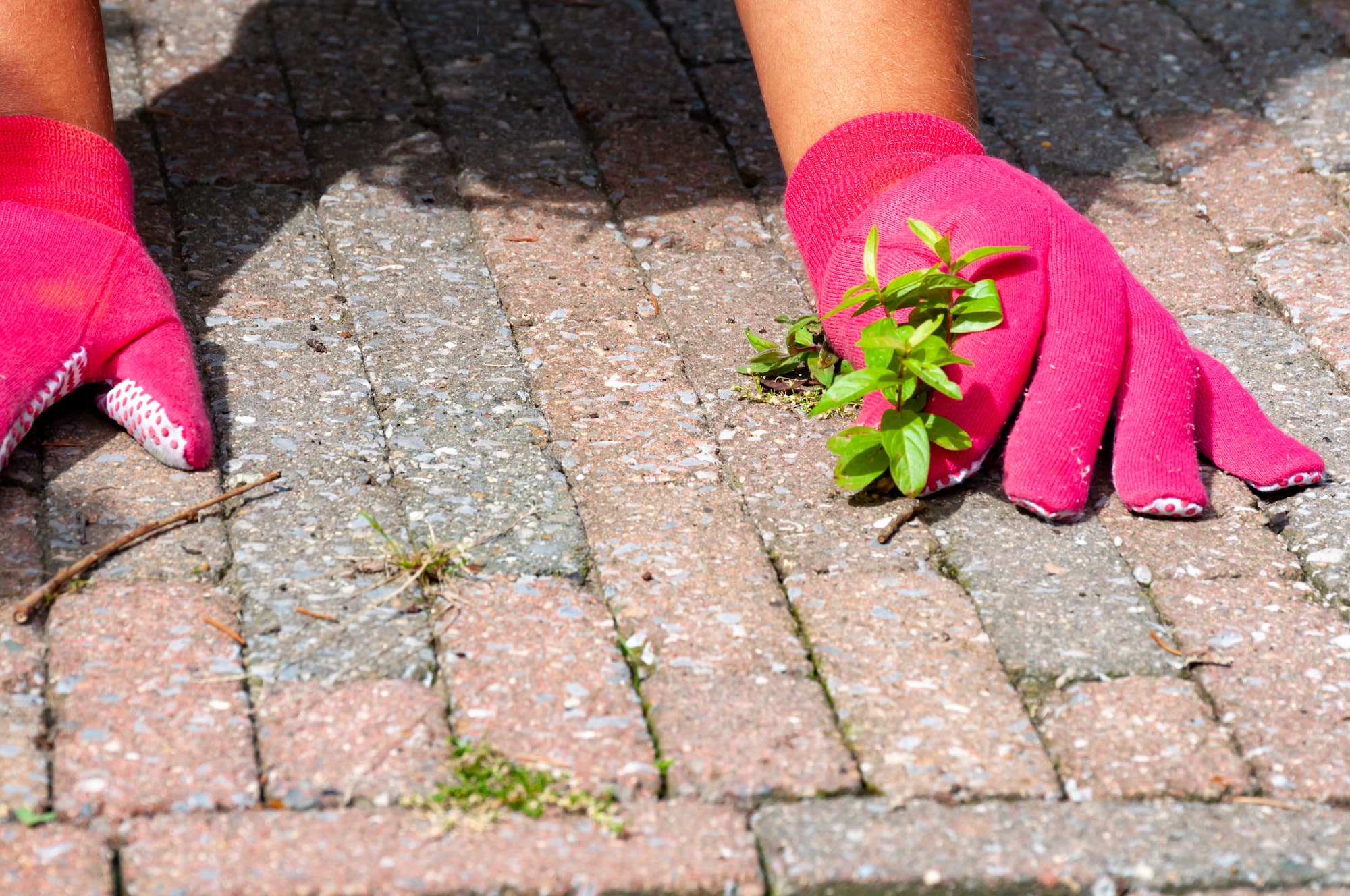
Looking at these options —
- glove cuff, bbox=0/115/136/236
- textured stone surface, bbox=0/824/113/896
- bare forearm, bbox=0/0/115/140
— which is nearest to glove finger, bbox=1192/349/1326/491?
textured stone surface, bbox=0/824/113/896

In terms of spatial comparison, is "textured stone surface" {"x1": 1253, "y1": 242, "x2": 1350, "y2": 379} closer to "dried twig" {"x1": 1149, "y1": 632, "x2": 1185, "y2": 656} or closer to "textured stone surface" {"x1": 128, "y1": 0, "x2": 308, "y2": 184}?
"dried twig" {"x1": 1149, "y1": 632, "x2": 1185, "y2": 656}

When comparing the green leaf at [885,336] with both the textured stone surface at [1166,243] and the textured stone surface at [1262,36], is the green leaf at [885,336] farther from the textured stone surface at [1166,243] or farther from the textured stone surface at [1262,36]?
the textured stone surface at [1262,36]

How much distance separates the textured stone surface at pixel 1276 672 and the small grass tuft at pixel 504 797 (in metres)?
0.80

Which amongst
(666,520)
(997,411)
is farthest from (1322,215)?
(666,520)

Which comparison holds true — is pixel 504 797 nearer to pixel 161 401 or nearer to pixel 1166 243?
pixel 161 401

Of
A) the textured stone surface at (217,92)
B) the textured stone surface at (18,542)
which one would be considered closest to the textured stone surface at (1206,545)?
the textured stone surface at (18,542)

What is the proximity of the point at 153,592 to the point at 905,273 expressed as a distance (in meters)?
1.16

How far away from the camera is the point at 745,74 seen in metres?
3.44

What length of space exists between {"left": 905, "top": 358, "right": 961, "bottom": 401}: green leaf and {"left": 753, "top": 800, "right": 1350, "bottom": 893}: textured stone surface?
591mm

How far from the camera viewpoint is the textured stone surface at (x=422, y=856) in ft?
5.12

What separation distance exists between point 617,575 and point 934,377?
53 cm

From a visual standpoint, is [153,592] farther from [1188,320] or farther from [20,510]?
[1188,320]

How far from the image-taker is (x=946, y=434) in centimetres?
210

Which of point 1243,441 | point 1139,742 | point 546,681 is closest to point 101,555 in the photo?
point 546,681
